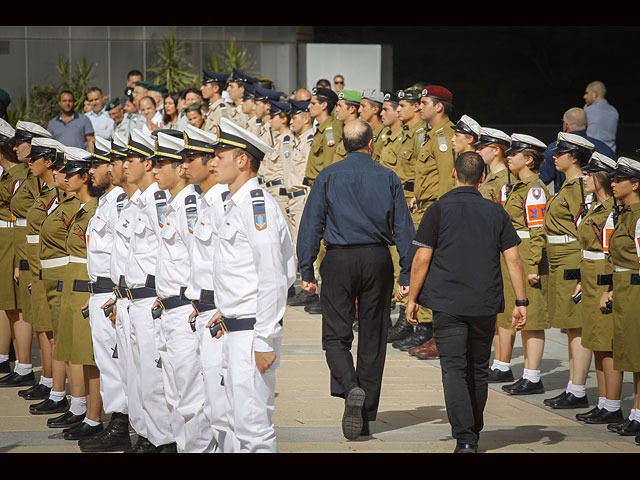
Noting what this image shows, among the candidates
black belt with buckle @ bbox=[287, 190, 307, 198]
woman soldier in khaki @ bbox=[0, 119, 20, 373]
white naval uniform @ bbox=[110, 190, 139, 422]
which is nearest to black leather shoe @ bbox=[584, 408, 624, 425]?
white naval uniform @ bbox=[110, 190, 139, 422]

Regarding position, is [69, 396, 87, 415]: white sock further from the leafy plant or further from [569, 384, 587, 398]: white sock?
the leafy plant

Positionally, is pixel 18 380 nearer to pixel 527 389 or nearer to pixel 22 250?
pixel 22 250

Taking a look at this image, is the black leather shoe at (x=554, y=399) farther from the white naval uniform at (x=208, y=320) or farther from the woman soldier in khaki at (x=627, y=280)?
the white naval uniform at (x=208, y=320)

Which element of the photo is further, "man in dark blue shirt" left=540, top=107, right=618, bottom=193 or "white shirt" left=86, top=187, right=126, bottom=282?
"man in dark blue shirt" left=540, top=107, right=618, bottom=193

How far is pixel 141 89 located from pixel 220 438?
12696mm

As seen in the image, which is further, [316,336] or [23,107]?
[23,107]

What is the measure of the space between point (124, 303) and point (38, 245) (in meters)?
2.08

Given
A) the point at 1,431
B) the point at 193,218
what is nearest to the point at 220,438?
the point at 193,218

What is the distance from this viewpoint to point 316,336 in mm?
11102

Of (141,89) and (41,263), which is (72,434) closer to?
(41,263)

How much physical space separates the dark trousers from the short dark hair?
92cm

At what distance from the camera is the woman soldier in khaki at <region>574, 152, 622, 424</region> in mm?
7668

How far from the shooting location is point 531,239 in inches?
344

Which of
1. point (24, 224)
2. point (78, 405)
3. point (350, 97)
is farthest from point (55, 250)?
point (350, 97)
